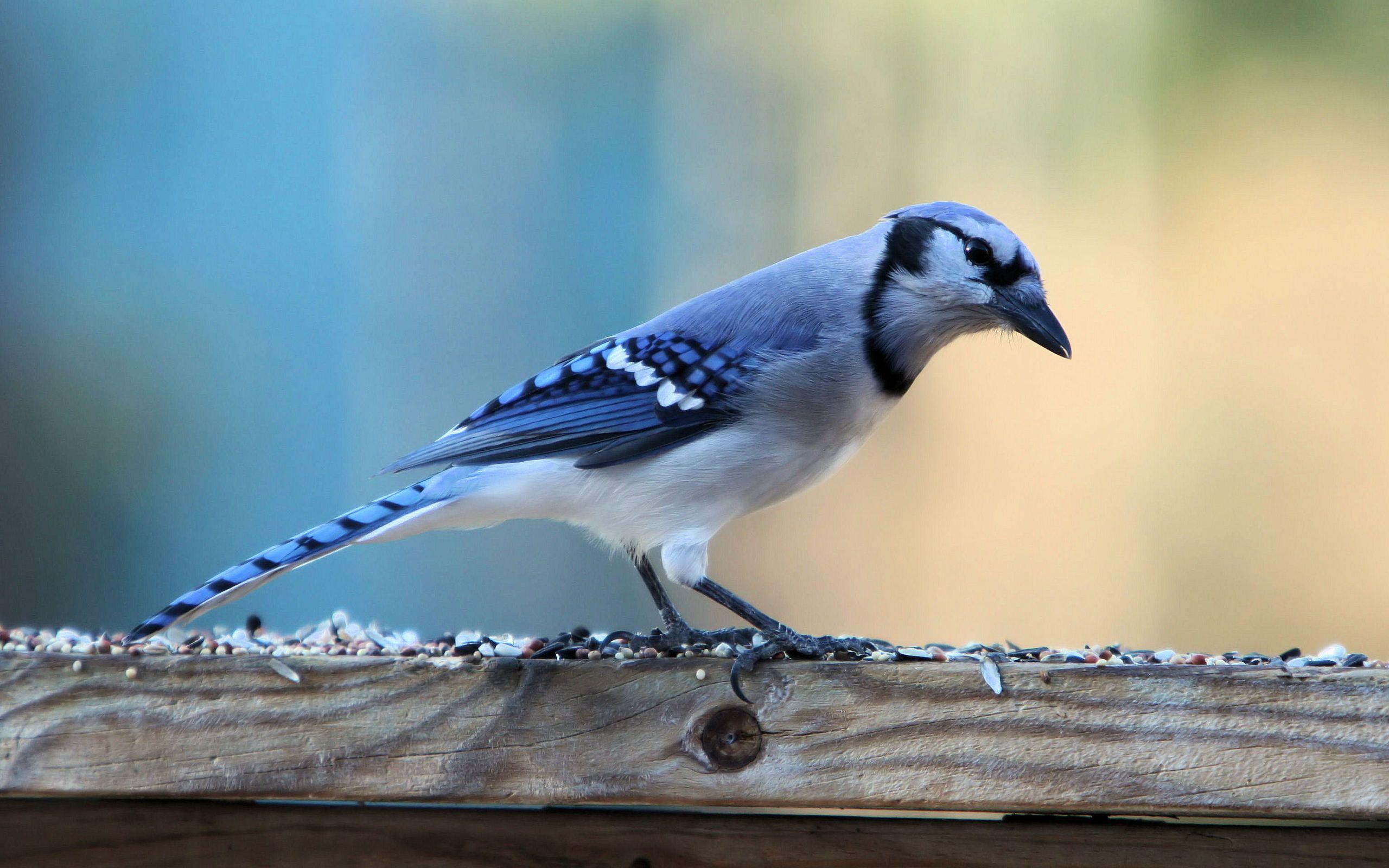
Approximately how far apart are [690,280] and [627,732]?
2.96m

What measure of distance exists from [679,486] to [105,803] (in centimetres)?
97

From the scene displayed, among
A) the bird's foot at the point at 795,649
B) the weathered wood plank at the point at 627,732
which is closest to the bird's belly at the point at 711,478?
the bird's foot at the point at 795,649

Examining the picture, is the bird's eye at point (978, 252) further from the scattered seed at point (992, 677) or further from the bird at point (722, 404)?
the scattered seed at point (992, 677)

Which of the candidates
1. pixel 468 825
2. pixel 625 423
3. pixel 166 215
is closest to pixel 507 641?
pixel 468 825

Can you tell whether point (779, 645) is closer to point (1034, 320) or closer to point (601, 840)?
point (601, 840)

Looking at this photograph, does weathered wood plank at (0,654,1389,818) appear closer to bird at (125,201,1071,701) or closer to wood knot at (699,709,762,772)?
wood knot at (699,709,762,772)

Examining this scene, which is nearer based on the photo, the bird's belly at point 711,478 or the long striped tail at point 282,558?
the long striped tail at point 282,558

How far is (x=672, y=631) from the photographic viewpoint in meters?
2.10

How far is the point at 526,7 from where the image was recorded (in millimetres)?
4469

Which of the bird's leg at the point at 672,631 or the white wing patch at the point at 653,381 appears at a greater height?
the white wing patch at the point at 653,381

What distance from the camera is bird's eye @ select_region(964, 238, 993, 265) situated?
2.20 metres

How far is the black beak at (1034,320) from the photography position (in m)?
2.19

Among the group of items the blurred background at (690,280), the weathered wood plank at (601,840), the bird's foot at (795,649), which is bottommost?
the weathered wood plank at (601,840)

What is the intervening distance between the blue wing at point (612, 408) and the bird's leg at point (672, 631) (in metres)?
0.24
